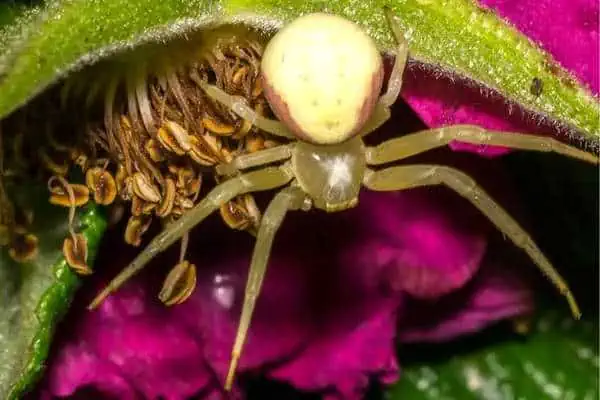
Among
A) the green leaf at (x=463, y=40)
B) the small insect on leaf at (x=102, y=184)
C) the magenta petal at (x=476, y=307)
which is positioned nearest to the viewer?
the green leaf at (x=463, y=40)

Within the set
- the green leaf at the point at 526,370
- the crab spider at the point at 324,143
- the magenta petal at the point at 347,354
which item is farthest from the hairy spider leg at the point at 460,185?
the green leaf at the point at 526,370

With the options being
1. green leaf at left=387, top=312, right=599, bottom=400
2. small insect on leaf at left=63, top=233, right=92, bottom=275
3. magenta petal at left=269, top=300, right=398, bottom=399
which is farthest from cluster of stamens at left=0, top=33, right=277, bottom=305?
green leaf at left=387, top=312, right=599, bottom=400

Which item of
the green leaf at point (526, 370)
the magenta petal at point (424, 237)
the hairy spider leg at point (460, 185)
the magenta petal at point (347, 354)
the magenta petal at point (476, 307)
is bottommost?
the green leaf at point (526, 370)

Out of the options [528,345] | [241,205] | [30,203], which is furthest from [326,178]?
[528,345]

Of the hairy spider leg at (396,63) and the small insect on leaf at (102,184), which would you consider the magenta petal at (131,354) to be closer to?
the small insect on leaf at (102,184)

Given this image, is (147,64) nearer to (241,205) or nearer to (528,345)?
(241,205)

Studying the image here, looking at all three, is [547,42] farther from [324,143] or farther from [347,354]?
[347,354]
